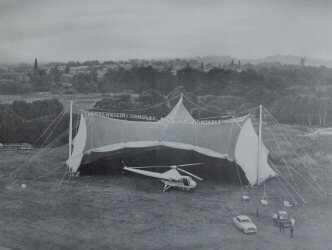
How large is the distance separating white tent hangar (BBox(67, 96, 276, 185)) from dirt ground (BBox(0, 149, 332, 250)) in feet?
2.49

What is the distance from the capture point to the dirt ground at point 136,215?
7566mm

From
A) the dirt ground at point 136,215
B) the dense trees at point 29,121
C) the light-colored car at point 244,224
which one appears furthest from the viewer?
the dense trees at point 29,121

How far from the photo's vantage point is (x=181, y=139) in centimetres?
1270

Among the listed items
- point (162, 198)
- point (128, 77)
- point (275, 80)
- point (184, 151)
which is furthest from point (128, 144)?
point (275, 80)

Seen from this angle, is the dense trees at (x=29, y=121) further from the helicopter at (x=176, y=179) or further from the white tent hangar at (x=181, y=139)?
the helicopter at (x=176, y=179)

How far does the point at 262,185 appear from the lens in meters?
11.4

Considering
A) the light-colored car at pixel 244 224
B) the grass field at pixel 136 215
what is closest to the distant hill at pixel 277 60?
the grass field at pixel 136 215

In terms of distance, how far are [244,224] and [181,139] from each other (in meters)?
5.02

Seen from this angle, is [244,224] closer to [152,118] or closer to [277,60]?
[277,60]

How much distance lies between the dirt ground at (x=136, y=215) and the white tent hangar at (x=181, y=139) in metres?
0.76

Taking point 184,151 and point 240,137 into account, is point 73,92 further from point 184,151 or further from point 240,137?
point 240,137

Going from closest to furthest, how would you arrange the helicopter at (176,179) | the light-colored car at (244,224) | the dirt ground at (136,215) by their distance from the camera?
the dirt ground at (136,215)
the light-colored car at (244,224)
the helicopter at (176,179)

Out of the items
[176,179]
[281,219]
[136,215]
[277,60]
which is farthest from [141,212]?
[277,60]

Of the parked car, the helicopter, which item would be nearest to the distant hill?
the helicopter
